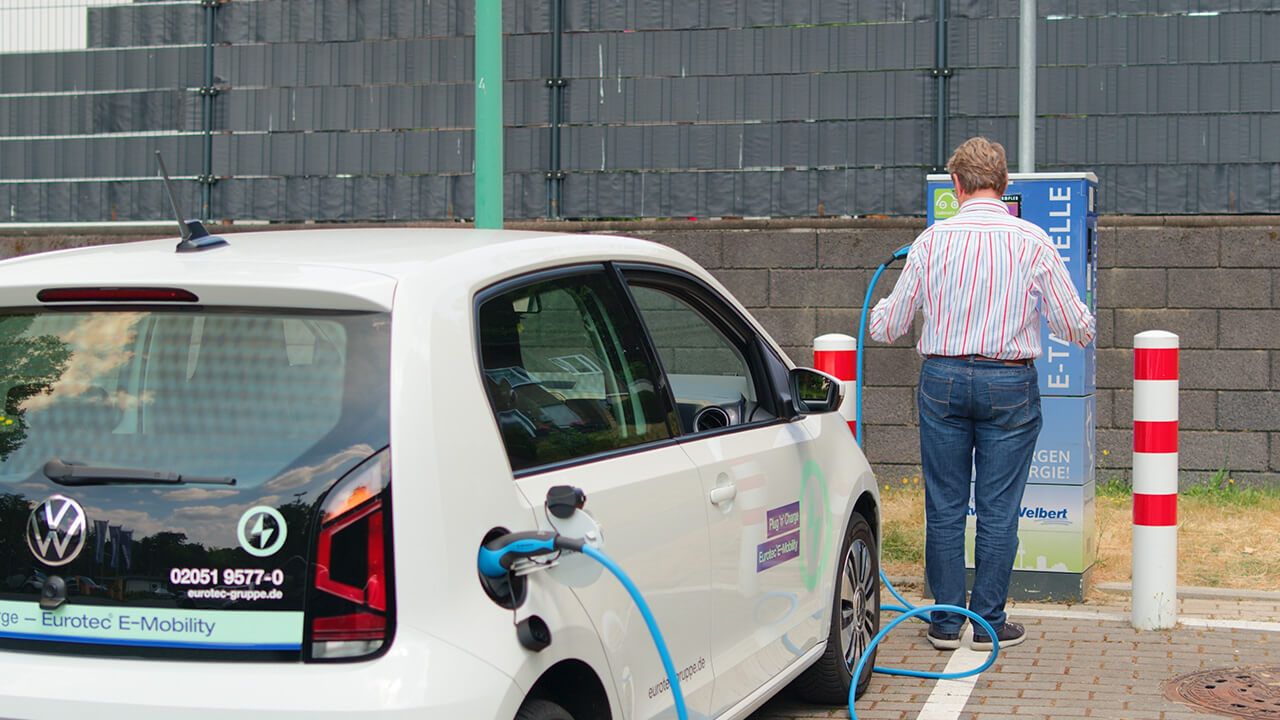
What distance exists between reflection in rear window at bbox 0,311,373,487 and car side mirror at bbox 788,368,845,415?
2.14m

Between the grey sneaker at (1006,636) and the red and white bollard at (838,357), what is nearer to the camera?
the grey sneaker at (1006,636)

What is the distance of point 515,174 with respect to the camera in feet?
33.9

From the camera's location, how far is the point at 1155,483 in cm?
611

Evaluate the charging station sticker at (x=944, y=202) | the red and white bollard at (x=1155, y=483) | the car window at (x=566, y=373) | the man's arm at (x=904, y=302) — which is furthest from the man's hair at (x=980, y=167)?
the car window at (x=566, y=373)

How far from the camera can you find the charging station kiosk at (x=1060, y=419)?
6.46 meters

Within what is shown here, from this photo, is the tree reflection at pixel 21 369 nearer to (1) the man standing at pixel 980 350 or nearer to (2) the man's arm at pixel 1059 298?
(1) the man standing at pixel 980 350

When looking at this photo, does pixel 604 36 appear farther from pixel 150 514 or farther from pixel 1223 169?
pixel 150 514

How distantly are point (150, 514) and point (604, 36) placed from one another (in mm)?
7977

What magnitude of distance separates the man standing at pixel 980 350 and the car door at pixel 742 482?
1135mm

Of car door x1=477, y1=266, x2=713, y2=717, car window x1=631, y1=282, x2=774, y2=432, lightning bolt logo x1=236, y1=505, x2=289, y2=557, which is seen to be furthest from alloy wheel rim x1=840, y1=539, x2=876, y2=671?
lightning bolt logo x1=236, y1=505, x2=289, y2=557

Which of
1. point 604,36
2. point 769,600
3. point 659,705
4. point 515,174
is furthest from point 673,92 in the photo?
point 659,705

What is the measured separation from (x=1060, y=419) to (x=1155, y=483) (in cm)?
58

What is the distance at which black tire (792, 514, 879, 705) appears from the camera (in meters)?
4.93

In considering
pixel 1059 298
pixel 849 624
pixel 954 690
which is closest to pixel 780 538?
pixel 849 624
